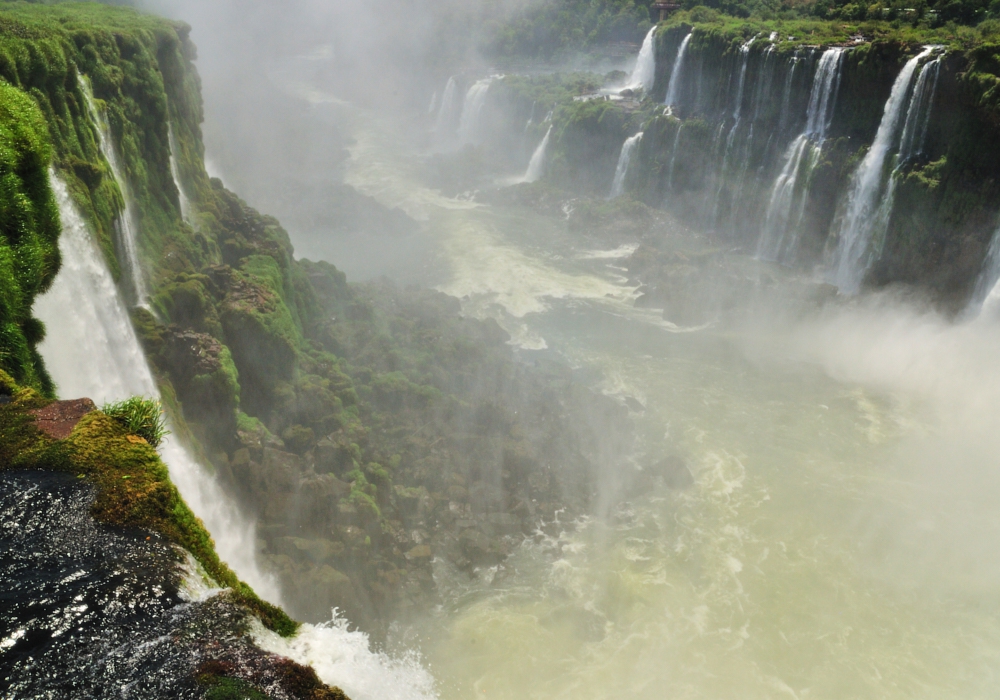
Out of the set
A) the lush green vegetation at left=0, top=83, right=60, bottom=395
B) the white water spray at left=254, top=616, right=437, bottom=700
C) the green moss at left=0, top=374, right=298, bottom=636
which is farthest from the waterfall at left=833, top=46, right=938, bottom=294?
the green moss at left=0, top=374, right=298, bottom=636

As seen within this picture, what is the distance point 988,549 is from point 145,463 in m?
21.3

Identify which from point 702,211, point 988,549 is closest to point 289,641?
point 988,549

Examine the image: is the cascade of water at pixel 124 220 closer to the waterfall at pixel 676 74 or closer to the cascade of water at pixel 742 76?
the cascade of water at pixel 742 76

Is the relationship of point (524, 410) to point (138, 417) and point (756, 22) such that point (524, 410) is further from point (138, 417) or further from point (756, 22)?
point (756, 22)

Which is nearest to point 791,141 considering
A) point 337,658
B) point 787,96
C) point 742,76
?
point 787,96

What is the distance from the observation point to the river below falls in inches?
607

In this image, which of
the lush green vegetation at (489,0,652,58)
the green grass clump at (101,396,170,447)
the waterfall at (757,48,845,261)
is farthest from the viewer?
the lush green vegetation at (489,0,652,58)

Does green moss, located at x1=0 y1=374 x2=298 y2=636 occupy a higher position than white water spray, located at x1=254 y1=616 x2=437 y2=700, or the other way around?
green moss, located at x1=0 y1=374 x2=298 y2=636

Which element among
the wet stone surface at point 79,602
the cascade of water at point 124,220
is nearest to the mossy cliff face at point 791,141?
the cascade of water at point 124,220

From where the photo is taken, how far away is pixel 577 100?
53.4 meters

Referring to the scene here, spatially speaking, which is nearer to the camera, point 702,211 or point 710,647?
point 710,647

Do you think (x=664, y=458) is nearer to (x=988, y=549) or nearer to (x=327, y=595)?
(x=988, y=549)

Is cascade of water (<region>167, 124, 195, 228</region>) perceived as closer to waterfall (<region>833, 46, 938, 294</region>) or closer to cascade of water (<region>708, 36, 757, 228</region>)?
waterfall (<region>833, 46, 938, 294</region>)

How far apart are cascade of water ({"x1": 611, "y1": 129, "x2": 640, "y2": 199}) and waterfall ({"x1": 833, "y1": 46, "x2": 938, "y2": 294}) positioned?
54.9ft
